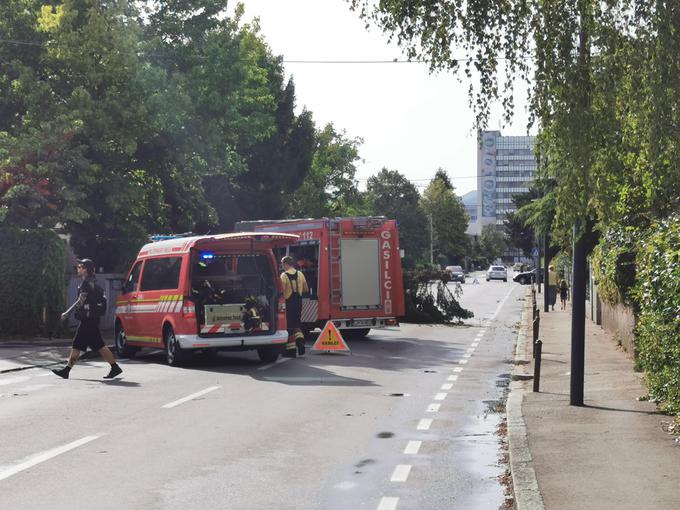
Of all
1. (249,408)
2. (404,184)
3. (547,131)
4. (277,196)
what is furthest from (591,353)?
(404,184)

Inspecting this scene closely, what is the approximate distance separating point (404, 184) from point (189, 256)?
392ft

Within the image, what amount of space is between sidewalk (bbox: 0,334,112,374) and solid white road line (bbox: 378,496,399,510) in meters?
11.6

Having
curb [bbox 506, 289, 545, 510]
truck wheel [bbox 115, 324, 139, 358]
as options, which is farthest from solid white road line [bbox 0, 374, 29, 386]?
curb [bbox 506, 289, 545, 510]

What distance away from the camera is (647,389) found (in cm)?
1358

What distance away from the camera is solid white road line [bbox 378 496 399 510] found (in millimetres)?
7570

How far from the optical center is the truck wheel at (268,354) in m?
19.0

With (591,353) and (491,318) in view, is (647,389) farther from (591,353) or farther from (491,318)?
(491,318)

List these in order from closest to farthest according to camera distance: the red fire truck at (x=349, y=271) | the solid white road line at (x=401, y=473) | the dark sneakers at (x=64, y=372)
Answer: the solid white road line at (x=401, y=473), the dark sneakers at (x=64, y=372), the red fire truck at (x=349, y=271)

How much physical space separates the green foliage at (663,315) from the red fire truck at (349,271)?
11.7 metres

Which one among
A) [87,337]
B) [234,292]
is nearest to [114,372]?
[87,337]

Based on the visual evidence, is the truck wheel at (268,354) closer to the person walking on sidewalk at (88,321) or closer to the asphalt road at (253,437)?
the asphalt road at (253,437)

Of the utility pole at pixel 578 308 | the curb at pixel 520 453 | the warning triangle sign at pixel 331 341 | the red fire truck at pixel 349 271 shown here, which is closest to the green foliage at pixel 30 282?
the red fire truck at pixel 349 271

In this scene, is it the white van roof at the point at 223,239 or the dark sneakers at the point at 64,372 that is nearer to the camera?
the dark sneakers at the point at 64,372

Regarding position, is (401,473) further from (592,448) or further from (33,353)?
(33,353)
